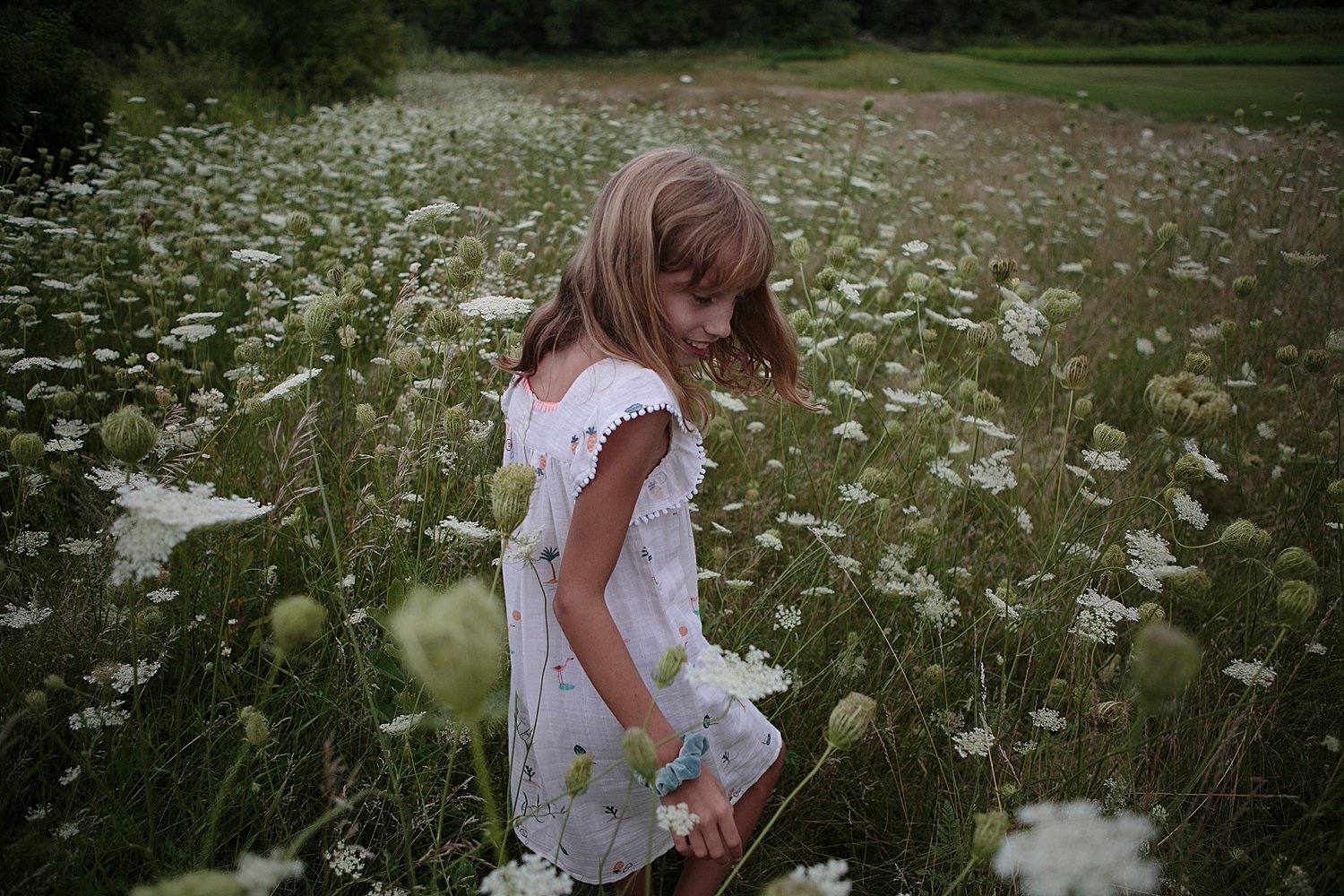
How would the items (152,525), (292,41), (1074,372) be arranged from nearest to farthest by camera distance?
1. (152,525)
2. (1074,372)
3. (292,41)

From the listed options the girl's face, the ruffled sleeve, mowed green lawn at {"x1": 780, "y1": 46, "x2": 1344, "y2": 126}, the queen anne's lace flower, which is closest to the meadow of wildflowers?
the queen anne's lace flower

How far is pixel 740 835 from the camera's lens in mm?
1521

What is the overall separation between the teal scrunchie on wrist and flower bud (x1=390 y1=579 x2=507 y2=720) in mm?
586

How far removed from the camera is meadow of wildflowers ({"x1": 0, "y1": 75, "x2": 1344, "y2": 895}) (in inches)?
46.5

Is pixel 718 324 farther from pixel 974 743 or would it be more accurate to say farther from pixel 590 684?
pixel 974 743

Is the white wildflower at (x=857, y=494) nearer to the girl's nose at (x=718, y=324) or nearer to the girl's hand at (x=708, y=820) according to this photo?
the girl's nose at (x=718, y=324)

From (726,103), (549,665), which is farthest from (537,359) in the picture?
(726,103)

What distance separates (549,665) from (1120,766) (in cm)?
117

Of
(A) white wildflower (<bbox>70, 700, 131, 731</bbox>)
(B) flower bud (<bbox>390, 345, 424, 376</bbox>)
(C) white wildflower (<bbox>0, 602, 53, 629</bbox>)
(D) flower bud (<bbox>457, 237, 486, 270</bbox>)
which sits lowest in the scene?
(A) white wildflower (<bbox>70, 700, 131, 731</bbox>)

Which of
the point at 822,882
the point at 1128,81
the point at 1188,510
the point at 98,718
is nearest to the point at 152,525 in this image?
the point at 98,718

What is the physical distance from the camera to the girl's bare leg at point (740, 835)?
5.03 feet

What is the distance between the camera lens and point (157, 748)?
1.47 m

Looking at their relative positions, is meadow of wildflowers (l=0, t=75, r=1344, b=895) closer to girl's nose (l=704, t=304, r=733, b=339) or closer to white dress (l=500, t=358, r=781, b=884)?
white dress (l=500, t=358, r=781, b=884)

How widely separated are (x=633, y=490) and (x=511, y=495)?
324 mm
